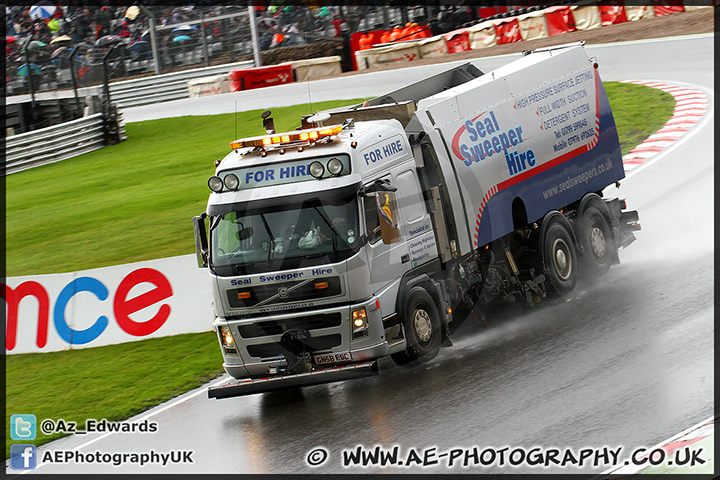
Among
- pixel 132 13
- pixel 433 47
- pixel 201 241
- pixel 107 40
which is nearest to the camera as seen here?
pixel 201 241

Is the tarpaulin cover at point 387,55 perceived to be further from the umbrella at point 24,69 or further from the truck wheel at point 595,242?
the truck wheel at point 595,242

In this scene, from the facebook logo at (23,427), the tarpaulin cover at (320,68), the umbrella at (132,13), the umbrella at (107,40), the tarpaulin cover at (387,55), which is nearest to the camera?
the facebook logo at (23,427)

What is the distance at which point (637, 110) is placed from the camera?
22.2 meters

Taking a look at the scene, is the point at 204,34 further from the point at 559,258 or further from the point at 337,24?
the point at 559,258

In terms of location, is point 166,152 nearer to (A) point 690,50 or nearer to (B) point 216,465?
(A) point 690,50

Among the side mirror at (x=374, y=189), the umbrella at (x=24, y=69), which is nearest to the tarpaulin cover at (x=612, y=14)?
the umbrella at (x=24, y=69)

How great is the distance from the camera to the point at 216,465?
8.32 m

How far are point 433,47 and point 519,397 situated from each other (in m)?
28.4

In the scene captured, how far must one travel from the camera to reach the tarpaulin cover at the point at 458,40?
34.6m

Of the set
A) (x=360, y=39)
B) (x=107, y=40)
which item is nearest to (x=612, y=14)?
(x=360, y=39)

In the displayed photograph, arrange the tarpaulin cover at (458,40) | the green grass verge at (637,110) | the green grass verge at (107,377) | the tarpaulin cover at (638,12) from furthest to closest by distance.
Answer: the tarpaulin cover at (458,40)
the tarpaulin cover at (638,12)
the green grass verge at (637,110)
the green grass verge at (107,377)

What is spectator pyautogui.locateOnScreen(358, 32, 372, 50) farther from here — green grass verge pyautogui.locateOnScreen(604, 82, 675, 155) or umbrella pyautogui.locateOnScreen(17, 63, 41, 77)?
green grass verge pyautogui.locateOnScreen(604, 82, 675, 155)

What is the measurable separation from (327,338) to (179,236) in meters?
10.2

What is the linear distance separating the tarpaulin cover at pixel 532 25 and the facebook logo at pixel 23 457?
88.8ft
